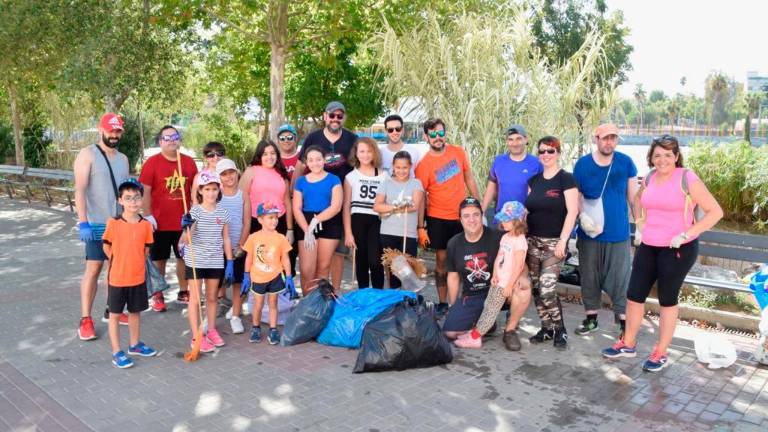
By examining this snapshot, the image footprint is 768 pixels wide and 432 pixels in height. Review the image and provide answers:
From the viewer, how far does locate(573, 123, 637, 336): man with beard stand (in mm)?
5148

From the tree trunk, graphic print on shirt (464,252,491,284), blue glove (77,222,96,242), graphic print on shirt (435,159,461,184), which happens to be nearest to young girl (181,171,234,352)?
blue glove (77,222,96,242)

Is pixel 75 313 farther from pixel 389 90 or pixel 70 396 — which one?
pixel 389 90

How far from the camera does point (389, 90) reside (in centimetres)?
867

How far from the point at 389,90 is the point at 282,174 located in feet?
10.8

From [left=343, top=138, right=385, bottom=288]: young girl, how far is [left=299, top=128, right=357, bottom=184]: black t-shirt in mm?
159

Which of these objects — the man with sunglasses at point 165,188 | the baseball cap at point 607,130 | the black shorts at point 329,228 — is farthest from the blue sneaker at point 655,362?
the man with sunglasses at point 165,188

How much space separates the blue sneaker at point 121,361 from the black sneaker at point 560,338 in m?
3.40

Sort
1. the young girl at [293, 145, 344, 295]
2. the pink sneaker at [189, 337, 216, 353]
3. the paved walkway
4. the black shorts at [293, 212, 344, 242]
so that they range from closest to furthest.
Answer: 1. the paved walkway
2. the pink sneaker at [189, 337, 216, 353]
3. the young girl at [293, 145, 344, 295]
4. the black shorts at [293, 212, 344, 242]

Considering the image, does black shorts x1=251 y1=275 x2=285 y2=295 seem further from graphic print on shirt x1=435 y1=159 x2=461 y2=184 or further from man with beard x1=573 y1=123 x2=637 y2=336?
man with beard x1=573 y1=123 x2=637 y2=336

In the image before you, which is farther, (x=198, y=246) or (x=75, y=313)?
(x=75, y=313)

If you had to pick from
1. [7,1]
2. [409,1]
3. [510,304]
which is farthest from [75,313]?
[7,1]

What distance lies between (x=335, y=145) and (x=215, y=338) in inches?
83.9

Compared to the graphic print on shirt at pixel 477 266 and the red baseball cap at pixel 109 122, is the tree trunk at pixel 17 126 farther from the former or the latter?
the graphic print on shirt at pixel 477 266

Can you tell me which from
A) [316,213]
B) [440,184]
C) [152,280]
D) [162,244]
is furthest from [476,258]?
[162,244]
